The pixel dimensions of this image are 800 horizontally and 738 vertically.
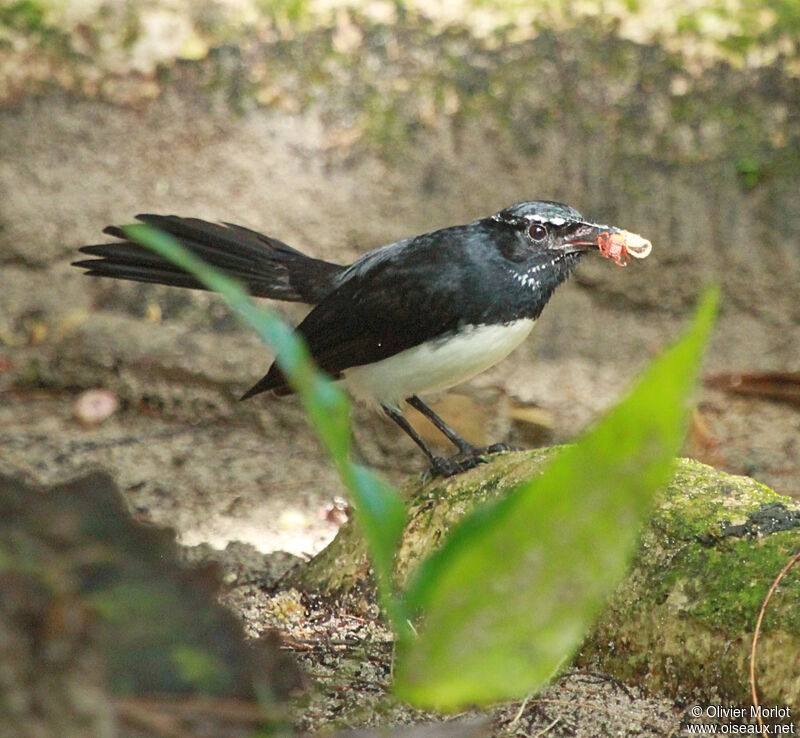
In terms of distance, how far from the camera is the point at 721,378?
534 centimetres

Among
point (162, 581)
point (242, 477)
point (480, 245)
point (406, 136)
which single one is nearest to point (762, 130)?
point (406, 136)

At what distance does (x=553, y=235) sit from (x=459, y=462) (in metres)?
0.86

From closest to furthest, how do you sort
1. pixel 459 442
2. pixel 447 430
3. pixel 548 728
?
pixel 548 728 < pixel 459 442 < pixel 447 430

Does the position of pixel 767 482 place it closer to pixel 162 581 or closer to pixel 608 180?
pixel 608 180

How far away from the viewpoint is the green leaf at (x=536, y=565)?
1.11 metres

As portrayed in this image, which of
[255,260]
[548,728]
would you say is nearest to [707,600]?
[548,728]

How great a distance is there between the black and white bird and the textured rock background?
3.94 ft

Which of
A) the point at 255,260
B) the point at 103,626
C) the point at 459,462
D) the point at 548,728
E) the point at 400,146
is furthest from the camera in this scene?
the point at 400,146

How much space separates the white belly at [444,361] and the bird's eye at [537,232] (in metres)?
0.29

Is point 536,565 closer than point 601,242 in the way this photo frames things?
Yes

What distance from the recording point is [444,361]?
12.2 feet

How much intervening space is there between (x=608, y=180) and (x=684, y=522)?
9.76 feet

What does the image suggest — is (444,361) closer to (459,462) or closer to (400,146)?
(459,462)

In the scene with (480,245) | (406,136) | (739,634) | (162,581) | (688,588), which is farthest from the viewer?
(406,136)
